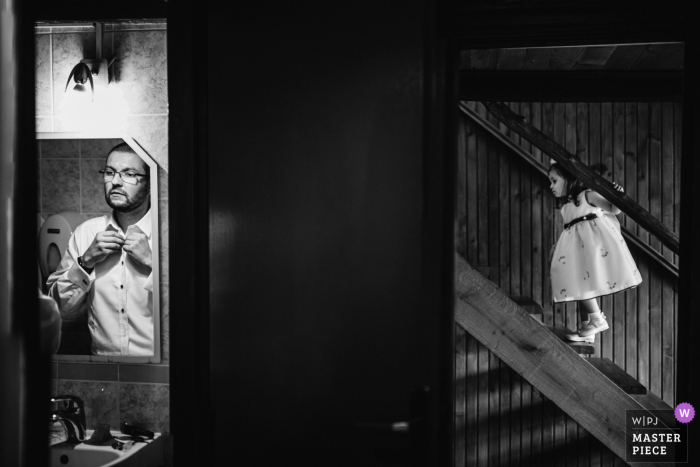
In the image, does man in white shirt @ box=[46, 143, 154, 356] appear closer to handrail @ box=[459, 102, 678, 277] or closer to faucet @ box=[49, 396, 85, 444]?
faucet @ box=[49, 396, 85, 444]

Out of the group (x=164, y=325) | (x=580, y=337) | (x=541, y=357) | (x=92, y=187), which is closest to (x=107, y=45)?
(x=92, y=187)

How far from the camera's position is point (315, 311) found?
58.6 inches

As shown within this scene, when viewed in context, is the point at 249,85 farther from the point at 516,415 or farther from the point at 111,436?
the point at 516,415

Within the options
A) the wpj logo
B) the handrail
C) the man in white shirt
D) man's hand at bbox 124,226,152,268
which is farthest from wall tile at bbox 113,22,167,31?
the wpj logo

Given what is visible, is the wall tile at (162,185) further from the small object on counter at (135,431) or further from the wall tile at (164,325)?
the small object on counter at (135,431)

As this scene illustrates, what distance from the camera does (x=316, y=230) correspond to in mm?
1481

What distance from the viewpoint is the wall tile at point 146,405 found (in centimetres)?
218

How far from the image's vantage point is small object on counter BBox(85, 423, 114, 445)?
81.8 inches

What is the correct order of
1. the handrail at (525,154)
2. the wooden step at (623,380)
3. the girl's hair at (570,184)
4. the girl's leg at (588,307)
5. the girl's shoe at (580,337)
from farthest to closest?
1. the handrail at (525,154)
2. the girl's leg at (588,307)
3. the girl's hair at (570,184)
4. the girl's shoe at (580,337)
5. the wooden step at (623,380)

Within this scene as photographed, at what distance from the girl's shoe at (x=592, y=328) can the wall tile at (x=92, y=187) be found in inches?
120

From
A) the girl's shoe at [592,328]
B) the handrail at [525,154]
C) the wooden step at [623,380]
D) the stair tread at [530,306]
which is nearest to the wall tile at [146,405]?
the stair tread at [530,306]

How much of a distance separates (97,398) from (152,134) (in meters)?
1.08

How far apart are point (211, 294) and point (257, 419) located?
0.37 m

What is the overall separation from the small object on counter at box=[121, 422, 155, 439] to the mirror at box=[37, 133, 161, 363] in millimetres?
254
